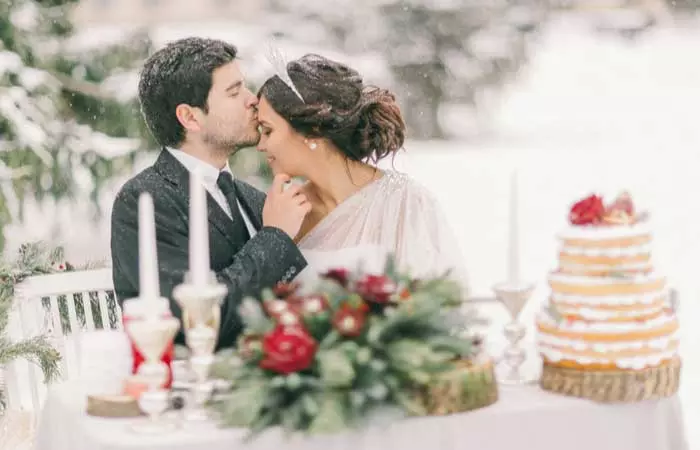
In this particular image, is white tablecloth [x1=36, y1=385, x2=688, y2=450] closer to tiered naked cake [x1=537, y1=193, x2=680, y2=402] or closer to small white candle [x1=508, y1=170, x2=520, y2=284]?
tiered naked cake [x1=537, y1=193, x2=680, y2=402]

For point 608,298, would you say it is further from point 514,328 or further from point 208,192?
Answer: point 208,192

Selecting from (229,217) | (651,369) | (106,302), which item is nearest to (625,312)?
(651,369)

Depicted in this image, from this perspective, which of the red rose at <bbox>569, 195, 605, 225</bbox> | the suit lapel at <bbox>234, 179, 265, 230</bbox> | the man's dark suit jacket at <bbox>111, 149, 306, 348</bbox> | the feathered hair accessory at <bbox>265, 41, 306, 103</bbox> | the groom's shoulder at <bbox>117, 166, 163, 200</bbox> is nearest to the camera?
the red rose at <bbox>569, 195, 605, 225</bbox>

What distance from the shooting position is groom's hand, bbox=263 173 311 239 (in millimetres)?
2746

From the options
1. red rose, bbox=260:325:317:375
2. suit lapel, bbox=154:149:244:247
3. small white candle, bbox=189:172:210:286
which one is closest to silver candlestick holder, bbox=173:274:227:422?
small white candle, bbox=189:172:210:286

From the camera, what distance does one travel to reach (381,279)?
6.70ft

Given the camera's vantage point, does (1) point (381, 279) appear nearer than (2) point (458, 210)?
Yes

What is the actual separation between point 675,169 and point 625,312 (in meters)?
5.01

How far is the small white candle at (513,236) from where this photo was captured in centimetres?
221

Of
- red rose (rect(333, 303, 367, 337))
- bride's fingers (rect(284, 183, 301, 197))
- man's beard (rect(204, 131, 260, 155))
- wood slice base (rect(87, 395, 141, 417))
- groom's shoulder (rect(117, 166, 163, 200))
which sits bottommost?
wood slice base (rect(87, 395, 141, 417))

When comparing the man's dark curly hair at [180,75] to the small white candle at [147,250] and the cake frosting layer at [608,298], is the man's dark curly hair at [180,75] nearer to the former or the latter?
the small white candle at [147,250]

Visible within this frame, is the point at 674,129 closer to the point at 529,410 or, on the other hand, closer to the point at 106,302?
the point at 106,302

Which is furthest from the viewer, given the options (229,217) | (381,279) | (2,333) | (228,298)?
(2,333)

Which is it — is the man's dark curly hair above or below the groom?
above
